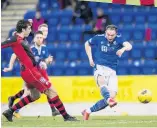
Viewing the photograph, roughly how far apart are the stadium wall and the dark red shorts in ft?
9.33

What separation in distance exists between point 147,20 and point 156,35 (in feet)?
2.24

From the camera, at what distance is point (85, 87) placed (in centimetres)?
1254

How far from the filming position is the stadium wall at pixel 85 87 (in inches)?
485

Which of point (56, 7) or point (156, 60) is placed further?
point (56, 7)

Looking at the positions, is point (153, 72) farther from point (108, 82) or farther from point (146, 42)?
point (108, 82)

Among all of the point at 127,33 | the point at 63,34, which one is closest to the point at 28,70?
the point at 127,33

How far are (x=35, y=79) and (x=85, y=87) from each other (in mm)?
3112

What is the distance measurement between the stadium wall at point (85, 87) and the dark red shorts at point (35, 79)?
284cm

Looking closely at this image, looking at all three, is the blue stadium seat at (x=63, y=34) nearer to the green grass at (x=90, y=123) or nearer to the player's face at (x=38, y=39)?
the player's face at (x=38, y=39)

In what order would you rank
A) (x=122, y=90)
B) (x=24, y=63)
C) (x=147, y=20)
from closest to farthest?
1. (x=24, y=63)
2. (x=122, y=90)
3. (x=147, y=20)

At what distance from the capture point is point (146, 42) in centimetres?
1539

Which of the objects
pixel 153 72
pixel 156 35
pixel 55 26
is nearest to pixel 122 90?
pixel 153 72

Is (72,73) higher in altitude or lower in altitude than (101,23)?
lower

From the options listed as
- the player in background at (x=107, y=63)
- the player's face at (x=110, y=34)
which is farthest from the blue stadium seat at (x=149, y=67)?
the player's face at (x=110, y=34)
